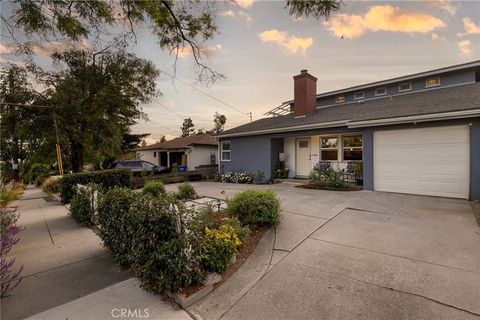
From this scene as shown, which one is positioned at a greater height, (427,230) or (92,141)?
(92,141)

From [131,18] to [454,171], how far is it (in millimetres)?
9583

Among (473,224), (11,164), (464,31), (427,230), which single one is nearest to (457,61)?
(464,31)

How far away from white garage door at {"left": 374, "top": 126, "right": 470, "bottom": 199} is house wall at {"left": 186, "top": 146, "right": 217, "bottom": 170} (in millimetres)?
14707

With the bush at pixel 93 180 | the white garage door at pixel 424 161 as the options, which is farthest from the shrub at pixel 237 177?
the white garage door at pixel 424 161

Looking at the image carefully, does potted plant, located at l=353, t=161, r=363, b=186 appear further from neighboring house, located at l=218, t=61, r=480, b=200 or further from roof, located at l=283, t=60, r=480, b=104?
roof, located at l=283, t=60, r=480, b=104

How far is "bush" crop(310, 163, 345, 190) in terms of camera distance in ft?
30.1

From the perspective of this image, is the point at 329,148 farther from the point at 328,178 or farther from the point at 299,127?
the point at 328,178

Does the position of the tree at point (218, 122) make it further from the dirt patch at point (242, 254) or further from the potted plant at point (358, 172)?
the dirt patch at point (242, 254)

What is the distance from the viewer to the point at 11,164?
82.0ft

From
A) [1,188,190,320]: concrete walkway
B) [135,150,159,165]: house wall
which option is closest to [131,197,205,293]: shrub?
[1,188,190,320]: concrete walkway

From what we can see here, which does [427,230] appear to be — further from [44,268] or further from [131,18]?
[131,18]

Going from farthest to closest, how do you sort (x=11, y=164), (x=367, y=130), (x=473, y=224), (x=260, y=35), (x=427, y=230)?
(x=11, y=164) → (x=367, y=130) → (x=260, y=35) → (x=473, y=224) → (x=427, y=230)

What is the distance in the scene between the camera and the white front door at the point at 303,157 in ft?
38.8

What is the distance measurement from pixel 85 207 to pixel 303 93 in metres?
11.6
